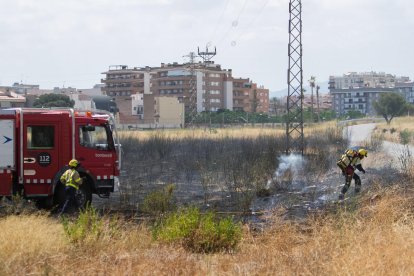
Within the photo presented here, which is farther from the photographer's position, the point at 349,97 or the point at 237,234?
the point at 349,97

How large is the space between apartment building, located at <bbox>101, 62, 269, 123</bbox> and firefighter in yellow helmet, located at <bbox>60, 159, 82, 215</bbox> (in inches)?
4236

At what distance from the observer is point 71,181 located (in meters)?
16.6

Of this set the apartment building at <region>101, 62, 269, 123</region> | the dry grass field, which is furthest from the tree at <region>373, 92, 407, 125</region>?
the apartment building at <region>101, 62, 269, 123</region>

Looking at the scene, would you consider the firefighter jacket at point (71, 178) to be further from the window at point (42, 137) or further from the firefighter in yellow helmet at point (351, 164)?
the firefighter in yellow helmet at point (351, 164)

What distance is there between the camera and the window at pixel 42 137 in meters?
17.5

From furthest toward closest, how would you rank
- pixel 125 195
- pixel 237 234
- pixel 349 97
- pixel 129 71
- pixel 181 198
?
pixel 349 97, pixel 129 71, pixel 181 198, pixel 125 195, pixel 237 234

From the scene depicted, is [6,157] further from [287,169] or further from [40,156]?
[287,169]

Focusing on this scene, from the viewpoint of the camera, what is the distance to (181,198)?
21703 millimetres

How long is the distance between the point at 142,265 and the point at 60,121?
9262mm

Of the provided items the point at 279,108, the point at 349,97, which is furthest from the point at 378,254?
the point at 349,97

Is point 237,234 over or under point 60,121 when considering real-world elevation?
under

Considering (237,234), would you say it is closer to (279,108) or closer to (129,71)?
(129,71)

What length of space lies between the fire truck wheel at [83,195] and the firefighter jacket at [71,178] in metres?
0.81

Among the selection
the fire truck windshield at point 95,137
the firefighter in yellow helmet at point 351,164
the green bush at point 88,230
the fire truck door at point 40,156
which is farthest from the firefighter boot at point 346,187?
the green bush at point 88,230
